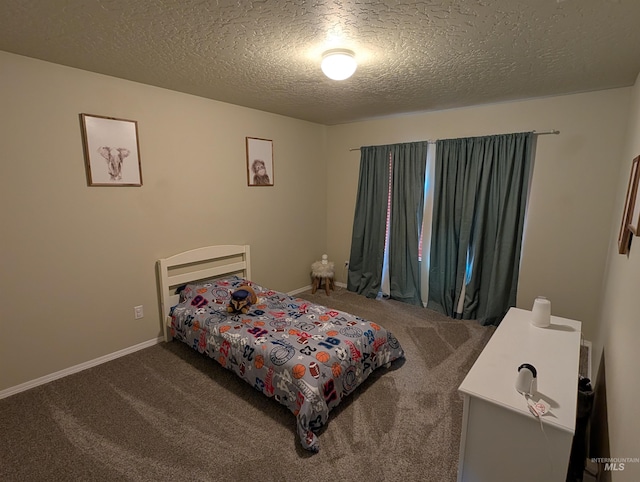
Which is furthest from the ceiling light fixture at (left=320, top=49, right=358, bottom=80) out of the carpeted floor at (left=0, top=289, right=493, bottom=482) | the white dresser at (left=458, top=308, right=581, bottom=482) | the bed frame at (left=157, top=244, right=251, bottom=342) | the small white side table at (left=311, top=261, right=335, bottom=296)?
the small white side table at (left=311, top=261, right=335, bottom=296)

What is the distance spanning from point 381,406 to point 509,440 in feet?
3.41

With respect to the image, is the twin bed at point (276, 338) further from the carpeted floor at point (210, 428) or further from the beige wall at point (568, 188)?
the beige wall at point (568, 188)

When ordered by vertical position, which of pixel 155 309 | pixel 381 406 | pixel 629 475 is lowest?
pixel 381 406

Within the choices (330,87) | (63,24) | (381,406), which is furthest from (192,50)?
(381,406)

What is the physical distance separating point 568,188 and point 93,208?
424 centimetres

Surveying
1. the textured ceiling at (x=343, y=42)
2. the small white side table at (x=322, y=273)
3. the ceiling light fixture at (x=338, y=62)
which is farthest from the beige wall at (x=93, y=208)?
the ceiling light fixture at (x=338, y=62)

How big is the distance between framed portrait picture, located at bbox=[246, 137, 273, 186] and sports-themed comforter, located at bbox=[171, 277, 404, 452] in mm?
1384

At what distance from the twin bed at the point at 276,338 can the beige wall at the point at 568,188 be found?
179cm

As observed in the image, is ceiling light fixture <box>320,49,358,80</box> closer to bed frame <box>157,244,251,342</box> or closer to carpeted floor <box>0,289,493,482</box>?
bed frame <box>157,244,251,342</box>

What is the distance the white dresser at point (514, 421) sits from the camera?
1.20 metres

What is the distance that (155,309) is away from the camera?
3.06 metres

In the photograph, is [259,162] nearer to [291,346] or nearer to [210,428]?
[291,346]

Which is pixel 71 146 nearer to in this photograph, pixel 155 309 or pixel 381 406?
pixel 155 309

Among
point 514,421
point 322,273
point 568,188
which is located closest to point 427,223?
point 568,188
